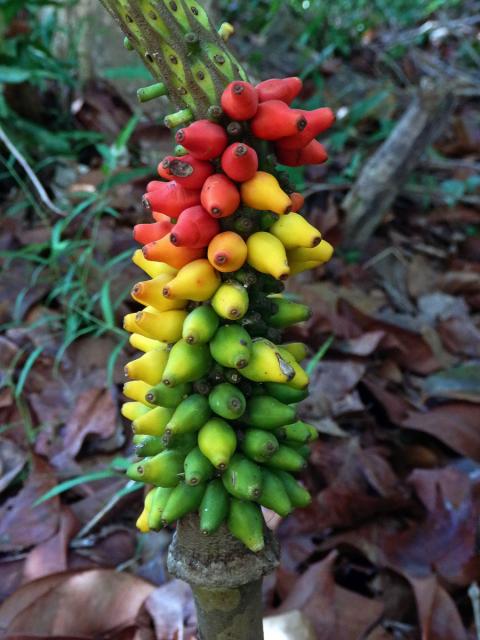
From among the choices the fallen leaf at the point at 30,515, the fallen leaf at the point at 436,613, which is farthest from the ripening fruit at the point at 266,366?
the fallen leaf at the point at 30,515

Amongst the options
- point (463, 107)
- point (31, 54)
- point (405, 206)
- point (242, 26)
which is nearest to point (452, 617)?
point (405, 206)

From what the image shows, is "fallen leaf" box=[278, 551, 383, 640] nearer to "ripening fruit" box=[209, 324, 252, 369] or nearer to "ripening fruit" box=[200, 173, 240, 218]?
"ripening fruit" box=[209, 324, 252, 369]

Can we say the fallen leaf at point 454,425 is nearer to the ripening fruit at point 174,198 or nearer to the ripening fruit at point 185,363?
the ripening fruit at point 185,363

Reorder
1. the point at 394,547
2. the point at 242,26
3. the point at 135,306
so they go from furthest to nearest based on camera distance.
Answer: the point at 242,26, the point at 135,306, the point at 394,547

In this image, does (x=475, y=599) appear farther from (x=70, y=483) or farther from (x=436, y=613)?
(x=70, y=483)

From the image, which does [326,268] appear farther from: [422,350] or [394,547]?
[394,547]

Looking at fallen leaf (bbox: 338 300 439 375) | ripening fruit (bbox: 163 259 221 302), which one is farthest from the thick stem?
fallen leaf (bbox: 338 300 439 375)
